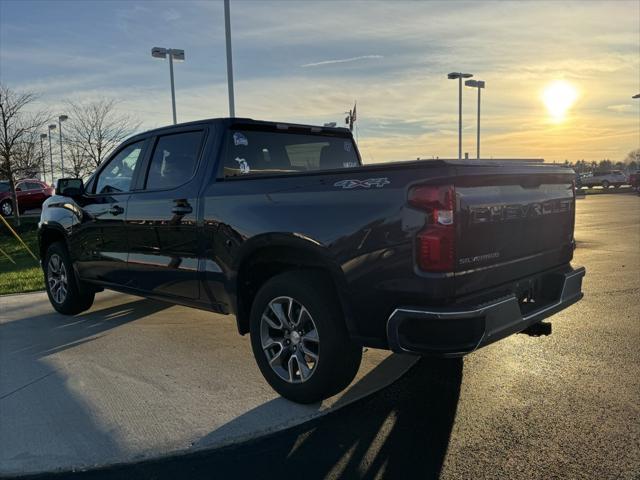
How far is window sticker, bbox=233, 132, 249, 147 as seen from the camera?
450cm

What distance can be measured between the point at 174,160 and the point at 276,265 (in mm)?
1526

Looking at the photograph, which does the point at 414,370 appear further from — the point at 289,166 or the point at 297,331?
the point at 289,166

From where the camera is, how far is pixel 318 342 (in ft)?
11.5

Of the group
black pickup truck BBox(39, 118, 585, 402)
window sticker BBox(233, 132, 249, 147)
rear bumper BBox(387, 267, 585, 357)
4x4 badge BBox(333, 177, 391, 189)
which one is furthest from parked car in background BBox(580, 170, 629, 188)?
4x4 badge BBox(333, 177, 391, 189)

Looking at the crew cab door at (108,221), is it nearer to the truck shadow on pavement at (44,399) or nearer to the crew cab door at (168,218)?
the crew cab door at (168,218)

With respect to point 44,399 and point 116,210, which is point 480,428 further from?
point 116,210

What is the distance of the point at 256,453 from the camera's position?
3109 millimetres

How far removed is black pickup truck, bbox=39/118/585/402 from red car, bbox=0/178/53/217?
19.3 metres

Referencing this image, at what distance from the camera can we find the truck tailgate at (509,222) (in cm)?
306

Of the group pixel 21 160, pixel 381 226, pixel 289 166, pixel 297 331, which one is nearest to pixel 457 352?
pixel 381 226

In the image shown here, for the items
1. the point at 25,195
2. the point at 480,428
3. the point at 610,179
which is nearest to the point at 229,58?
the point at 25,195

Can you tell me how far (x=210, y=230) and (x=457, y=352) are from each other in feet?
6.76

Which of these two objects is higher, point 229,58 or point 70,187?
point 229,58

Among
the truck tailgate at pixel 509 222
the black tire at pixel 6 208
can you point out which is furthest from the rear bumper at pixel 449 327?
the black tire at pixel 6 208
